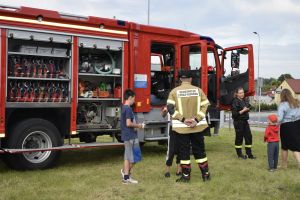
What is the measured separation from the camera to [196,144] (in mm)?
7398

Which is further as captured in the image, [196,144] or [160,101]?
[160,101]

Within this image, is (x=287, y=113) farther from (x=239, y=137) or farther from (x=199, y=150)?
(x=199, y=150)

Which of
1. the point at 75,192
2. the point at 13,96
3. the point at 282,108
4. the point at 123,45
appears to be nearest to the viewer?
the point at 75,192

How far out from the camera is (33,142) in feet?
27.2

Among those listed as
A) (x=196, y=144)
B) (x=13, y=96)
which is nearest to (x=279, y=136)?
(x=196, y=144)

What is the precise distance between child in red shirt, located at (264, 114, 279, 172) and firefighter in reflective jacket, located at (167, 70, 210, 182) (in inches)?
75.5

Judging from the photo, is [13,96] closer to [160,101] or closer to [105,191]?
[105,191]

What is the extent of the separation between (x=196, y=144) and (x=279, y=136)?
2379 millimetres

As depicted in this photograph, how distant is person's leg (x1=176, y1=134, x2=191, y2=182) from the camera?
7.32 meters

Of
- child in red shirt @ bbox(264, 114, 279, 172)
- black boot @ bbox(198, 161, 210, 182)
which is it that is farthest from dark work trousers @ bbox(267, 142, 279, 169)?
black boot @ bbox(198, 161, 210, 182)

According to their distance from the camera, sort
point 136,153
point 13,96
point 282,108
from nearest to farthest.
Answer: point 136,153, point 13,96, point 282,108

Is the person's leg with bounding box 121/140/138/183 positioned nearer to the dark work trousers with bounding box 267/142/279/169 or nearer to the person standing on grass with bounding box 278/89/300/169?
the dark work trousers with bounding box 267/142/279/169

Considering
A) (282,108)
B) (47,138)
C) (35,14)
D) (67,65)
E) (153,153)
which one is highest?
(35,14)

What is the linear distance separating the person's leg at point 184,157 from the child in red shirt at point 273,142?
85.0 inches
